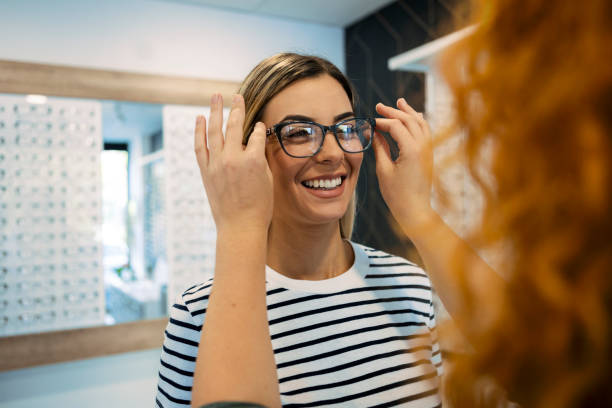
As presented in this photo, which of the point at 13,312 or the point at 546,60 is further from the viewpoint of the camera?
the point at 13,312

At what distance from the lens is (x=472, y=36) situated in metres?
0.35

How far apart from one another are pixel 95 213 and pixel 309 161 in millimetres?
1457

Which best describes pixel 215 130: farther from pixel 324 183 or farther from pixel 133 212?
pixel 133 212

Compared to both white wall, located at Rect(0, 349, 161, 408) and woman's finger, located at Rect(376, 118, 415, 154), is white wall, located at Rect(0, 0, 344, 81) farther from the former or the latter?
woman's finger, located at Rect(376, 118, 415, 154)

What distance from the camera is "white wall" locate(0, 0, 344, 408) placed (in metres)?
1.89

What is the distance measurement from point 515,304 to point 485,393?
0.27 ft

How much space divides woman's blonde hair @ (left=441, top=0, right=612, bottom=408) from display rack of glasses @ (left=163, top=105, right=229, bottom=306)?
1965mm

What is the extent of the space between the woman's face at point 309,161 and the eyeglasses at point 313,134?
0.04 ft

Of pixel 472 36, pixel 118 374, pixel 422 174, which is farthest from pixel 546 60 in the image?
pixel 118 374

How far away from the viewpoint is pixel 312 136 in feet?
2.81

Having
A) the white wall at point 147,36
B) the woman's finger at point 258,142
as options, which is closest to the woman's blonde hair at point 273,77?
the woman's finger at point 258,142

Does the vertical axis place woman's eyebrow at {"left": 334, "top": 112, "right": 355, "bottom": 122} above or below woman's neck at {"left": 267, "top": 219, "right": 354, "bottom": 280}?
above

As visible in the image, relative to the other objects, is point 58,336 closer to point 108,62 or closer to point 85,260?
point 85,260

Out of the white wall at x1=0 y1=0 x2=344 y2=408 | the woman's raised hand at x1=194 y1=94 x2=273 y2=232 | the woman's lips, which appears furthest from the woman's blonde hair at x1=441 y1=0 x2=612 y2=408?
the white wall at x1=0 y1=0 x2=344 y2=408
